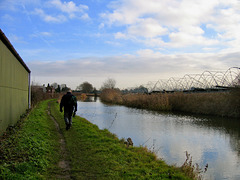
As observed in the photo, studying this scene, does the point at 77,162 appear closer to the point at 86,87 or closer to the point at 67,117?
the point at 67,117

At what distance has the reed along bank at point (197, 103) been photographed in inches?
789

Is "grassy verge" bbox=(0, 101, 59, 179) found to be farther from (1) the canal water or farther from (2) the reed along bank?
(2) the reed along bank

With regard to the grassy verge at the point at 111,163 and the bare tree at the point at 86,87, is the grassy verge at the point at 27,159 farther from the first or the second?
the bare tree at the point at 86,87

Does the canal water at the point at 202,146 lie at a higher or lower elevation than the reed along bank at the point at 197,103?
lower

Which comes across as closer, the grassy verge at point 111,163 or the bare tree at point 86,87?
the grassy verge at point 111,163

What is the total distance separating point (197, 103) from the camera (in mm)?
24156

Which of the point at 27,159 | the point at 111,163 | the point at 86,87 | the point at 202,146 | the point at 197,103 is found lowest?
the point at 202,146

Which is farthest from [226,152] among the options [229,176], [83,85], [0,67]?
[83,85]

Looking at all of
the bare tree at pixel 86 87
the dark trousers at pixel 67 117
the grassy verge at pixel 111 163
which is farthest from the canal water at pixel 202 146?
the bare tree at pixel 86 87

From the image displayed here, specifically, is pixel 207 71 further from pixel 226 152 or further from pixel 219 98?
pixel 226 152

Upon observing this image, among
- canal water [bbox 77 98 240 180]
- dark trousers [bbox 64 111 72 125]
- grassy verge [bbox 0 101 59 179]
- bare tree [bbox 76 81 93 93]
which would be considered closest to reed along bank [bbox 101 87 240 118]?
canal water [bbox 77 98 240 180]

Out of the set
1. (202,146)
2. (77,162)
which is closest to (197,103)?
(202,146)

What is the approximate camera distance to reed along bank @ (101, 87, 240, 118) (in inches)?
789

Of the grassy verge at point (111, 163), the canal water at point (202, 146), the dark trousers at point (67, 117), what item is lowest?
the canal water at point (202, 146)
